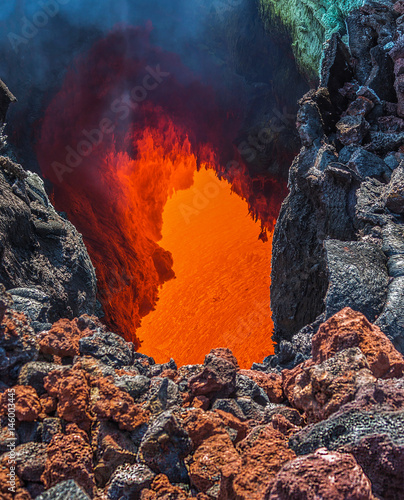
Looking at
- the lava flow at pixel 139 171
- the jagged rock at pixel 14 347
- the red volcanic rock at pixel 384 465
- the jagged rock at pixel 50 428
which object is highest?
the lava flow at pixel 139 171

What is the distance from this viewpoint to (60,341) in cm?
278

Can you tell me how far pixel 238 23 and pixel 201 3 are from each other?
120cm

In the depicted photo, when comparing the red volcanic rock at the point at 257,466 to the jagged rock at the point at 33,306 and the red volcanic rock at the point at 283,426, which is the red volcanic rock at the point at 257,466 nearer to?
the red volcanic rock at the point at 283,426

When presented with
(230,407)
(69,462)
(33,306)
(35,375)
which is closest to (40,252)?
(33,306)

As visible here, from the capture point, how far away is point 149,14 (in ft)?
35.3

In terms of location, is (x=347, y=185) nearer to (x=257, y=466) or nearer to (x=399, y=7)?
(x=399, y=7)

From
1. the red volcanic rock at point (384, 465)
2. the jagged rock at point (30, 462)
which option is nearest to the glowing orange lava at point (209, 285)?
the jagged rock at point (30, 462)

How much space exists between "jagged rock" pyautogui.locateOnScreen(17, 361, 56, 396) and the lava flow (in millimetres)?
7261

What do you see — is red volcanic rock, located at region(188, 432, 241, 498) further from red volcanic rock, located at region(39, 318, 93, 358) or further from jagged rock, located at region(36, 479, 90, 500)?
red volcanic rock, located at region(39, 318, 93, 358)

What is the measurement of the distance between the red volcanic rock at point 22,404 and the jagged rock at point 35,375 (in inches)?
6.9

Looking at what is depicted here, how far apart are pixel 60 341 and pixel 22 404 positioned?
738mm

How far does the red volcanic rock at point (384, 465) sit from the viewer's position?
1.43 metres

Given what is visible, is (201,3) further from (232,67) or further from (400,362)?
(400,362)

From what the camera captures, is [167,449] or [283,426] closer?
[167,449]
